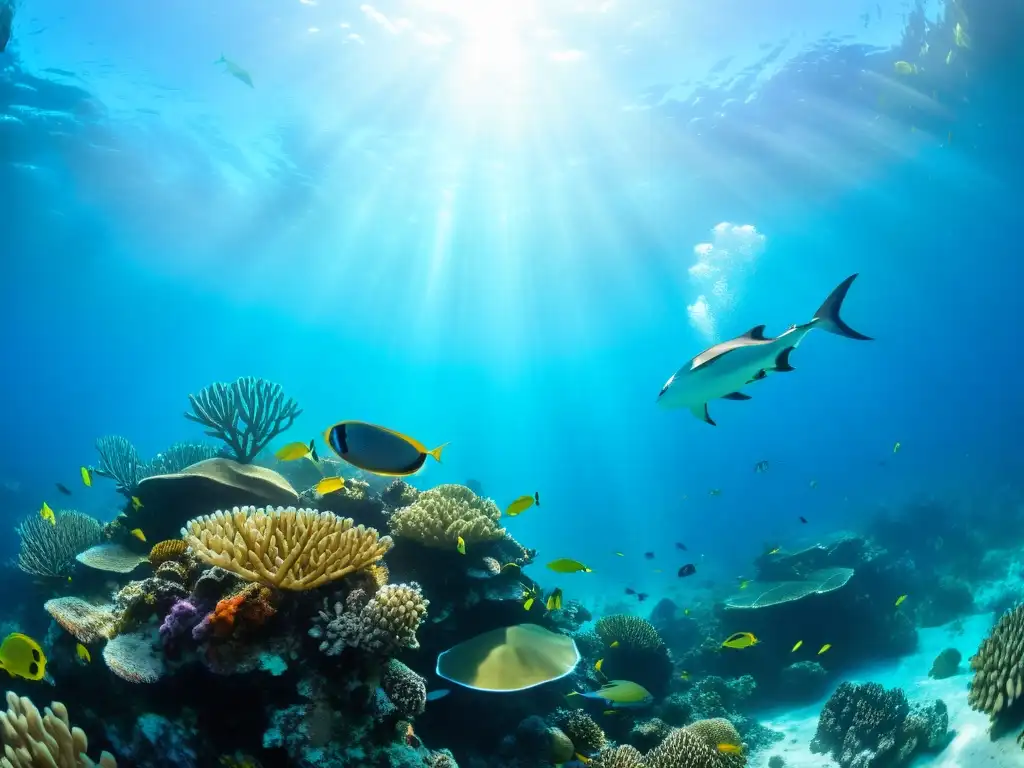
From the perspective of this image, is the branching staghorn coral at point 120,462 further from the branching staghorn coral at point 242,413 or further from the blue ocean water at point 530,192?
the blue ocean water at point 530,192

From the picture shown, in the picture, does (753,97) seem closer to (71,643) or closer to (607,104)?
(607,104)

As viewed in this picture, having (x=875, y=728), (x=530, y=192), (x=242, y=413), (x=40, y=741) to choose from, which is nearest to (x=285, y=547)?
(x=40, y=741)

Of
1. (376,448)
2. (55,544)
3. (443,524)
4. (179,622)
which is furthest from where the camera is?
(55,544)

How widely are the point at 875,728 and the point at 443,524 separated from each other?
6870mm

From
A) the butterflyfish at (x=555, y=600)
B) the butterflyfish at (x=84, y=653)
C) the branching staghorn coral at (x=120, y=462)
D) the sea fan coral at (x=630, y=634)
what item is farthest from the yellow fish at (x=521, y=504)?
the branching staghorn coral at (x=120, y=462)

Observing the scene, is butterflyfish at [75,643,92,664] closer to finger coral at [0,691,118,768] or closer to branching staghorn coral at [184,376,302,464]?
finger coral at [0,691,118,768]

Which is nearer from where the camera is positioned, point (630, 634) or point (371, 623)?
point (371, 623)

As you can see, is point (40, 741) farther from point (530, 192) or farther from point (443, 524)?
point (530, 192)

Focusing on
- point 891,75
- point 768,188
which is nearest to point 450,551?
point 891,75

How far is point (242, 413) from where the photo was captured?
860cm

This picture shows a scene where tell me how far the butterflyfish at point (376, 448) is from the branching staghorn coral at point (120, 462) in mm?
10589

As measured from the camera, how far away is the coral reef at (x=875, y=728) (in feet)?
20.7

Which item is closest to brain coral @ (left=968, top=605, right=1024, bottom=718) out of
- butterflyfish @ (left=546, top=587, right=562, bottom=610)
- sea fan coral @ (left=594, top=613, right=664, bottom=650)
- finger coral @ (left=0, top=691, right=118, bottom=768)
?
sea fan coral @ (left=594, top=613, right=664, bottom=650)

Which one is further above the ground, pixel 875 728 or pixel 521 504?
pixel 521 504
